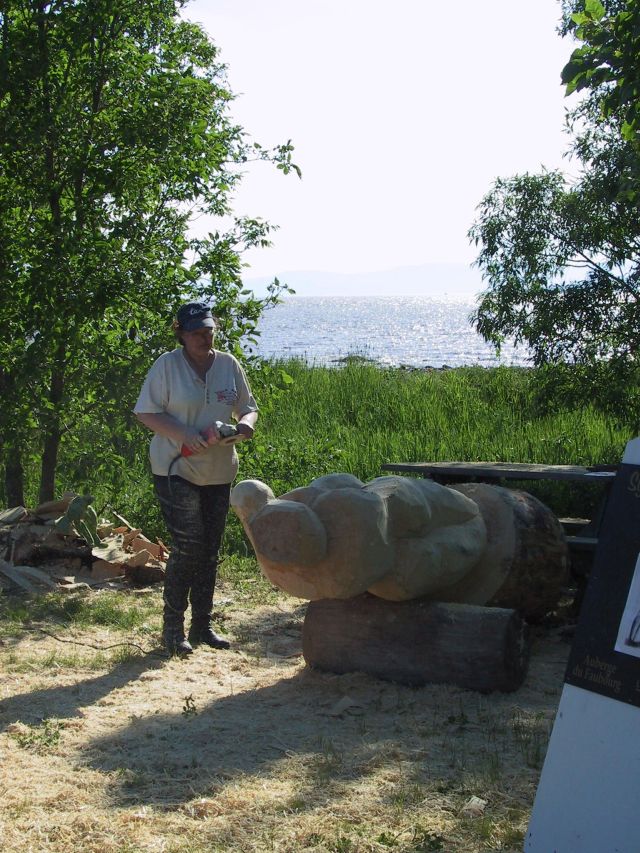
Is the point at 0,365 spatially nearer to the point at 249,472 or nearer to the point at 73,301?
the point at 73,301

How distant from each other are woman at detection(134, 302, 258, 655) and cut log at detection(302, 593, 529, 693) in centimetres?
77

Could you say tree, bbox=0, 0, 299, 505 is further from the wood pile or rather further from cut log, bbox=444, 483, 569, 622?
cut log, bbox=444, 483, 569, 622

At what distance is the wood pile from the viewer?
22.9 ft

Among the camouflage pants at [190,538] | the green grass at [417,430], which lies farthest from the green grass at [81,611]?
the green grass at [417,430]

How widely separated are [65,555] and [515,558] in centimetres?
356

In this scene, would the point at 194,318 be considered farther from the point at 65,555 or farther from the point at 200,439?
the point at 65,555

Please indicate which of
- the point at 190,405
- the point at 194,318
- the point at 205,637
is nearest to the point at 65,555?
the point at 205,637

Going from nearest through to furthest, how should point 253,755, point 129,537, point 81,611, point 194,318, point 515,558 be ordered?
point 253,755 → point 194,318 → point 515,558 → point 81,611 → point 129,537

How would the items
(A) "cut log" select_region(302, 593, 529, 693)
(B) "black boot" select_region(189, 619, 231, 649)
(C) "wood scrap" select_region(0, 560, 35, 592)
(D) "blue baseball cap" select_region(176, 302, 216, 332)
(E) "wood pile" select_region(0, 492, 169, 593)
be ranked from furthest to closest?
(E) "wood pile" select_region(0, 492, 169, 593)
(C) "wood scrap" select_region(0, 560, 35, 592)
(B) "black boot" select_region(189, 619, 231, 649)
(D) "blue baseball cap" select_region(176, 302, 216, 332)
(A) "cut log" select_region(302, 593, 529, 693)

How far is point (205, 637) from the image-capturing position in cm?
566

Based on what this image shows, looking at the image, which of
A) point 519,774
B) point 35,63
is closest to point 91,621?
point 519,774

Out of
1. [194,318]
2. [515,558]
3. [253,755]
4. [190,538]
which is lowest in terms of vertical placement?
[253,755]

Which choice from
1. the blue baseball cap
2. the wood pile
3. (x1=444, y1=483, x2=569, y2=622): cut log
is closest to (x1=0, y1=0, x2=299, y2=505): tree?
the wood pile

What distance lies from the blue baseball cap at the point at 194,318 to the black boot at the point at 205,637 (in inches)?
66.7
